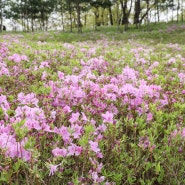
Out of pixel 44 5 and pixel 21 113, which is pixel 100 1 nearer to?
pixel 44 5

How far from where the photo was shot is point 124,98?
13.8 ft

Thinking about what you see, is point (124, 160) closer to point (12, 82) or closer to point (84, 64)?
point (12, 82)

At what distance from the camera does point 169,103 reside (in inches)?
186

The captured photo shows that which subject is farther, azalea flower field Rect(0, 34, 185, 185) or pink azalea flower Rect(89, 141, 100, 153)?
pink azalea flower Rect(89, 141, 100, 153)

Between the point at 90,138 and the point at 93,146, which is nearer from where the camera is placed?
the point at 93,146

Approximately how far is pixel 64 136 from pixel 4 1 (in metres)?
61.3

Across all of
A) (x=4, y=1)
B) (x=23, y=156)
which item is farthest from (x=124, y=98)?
(x=4, y=1)

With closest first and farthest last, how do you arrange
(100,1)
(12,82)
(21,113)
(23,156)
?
(23,156) < (21,113) < (12,82) < (100,1)

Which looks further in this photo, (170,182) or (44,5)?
(44,5)

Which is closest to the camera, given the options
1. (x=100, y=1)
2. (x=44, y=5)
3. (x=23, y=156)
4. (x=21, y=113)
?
(x=23, y=156)

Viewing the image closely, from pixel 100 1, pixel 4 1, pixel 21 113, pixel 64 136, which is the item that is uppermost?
pixel 4 1

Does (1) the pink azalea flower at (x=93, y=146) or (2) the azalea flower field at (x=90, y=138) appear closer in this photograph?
(2) the azalea flower field at (x=90, y=138)

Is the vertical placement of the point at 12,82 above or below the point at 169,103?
above

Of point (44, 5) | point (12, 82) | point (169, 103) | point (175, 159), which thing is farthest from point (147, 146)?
point (44, 5)
